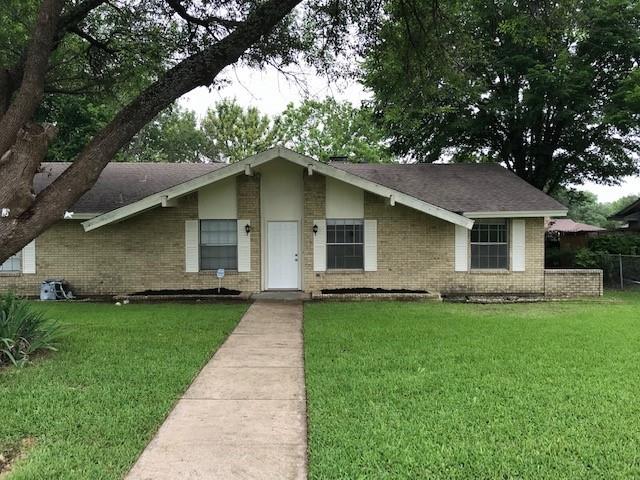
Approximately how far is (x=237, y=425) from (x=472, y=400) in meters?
2.34

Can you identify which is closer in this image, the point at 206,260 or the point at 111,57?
the point at 111,57

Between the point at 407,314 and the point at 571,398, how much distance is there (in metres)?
5.29

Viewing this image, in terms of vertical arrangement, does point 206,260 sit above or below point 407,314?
above

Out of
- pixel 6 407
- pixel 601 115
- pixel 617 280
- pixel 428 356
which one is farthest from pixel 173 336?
pixel 601 115

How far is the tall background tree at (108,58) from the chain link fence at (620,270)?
1224 centimetres

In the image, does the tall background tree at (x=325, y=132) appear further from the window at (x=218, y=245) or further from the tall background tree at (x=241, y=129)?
the window at (x=218, y=245)

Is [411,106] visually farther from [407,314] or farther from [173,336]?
[173,336]

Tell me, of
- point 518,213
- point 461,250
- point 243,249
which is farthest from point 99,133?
point 518,213

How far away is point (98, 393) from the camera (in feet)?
16.7

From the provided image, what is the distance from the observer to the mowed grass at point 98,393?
3.67 m

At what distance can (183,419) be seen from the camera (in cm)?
446

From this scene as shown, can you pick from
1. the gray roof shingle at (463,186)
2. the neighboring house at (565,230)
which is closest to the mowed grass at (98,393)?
the gray roof shingle at (463,186)

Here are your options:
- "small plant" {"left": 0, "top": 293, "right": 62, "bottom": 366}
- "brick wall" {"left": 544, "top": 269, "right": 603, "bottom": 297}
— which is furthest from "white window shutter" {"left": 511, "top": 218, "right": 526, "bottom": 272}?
"small plant" {"left": 0, "top": 293, "right": 62, "bottom": 366}

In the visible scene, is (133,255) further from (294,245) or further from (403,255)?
(403,255)
